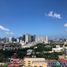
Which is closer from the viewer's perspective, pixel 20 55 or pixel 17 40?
pixel 20 55

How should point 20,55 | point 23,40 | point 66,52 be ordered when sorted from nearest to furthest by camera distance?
1. point 20,55
2. point 66,52
3. point 23,40

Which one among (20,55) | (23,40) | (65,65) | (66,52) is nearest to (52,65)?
(65,65)

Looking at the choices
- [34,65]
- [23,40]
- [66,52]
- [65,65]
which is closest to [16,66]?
[34,65]

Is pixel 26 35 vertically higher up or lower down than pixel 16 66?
higher up

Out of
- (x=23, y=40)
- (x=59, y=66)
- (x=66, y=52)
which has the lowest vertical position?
(x=59, y=66)

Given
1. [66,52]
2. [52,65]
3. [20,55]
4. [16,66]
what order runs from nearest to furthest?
[16,66], [52,65], [20,55], [66,52]

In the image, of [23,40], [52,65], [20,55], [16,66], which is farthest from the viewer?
[23,40]

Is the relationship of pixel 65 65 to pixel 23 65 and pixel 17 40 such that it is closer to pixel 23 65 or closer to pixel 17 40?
pixel 23 65

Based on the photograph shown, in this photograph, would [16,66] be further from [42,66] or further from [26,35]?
[26,35]

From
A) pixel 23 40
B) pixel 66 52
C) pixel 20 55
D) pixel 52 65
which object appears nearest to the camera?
pixel 52 65
